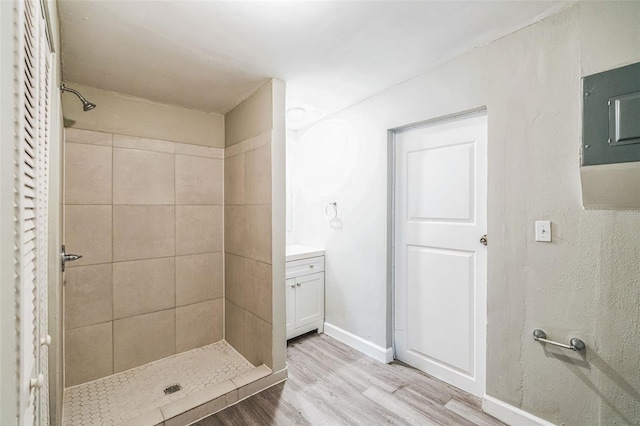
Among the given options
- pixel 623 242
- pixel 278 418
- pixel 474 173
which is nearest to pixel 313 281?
pixel 278 418

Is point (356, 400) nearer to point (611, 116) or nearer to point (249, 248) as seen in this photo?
point (249, 248)

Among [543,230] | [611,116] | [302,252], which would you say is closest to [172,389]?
[302,252]

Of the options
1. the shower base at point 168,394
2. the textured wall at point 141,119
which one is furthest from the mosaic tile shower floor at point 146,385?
the textured wall at point 141,119

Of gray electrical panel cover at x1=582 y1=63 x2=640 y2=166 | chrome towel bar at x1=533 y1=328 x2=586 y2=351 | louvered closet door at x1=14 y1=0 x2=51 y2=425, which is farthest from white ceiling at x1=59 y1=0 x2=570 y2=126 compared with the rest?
chrome towel bar at x1=533 y1=328 x2=586 y2=351

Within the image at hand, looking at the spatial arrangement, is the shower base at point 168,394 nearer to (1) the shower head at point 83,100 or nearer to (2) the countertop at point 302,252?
(2) the countertop at point 302,252

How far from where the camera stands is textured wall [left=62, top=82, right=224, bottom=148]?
6.72 ft

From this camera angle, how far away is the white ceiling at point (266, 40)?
1.36 meters

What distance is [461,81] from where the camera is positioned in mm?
1817

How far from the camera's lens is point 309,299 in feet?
9.11

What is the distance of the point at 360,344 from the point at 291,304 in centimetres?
69

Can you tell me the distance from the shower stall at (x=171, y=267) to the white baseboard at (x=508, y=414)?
1317 mm

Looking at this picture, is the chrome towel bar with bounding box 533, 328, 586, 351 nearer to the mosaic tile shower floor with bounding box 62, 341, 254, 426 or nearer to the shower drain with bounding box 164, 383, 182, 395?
the mosaic tile shower floor with bounding box 62, 341, 254, 426

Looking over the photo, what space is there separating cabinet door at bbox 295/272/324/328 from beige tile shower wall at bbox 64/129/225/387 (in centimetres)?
55

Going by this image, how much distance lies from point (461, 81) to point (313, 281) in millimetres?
2038
